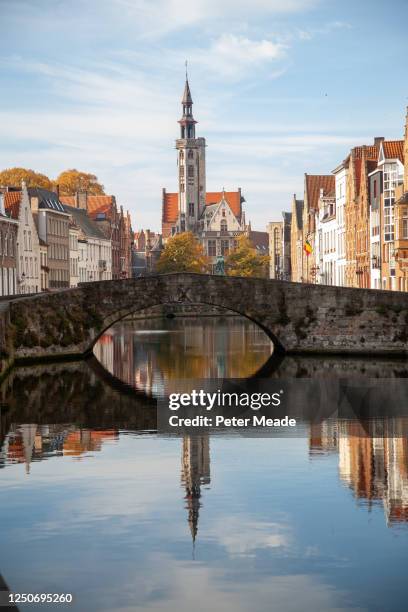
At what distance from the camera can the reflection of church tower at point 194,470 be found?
17688 millimetres

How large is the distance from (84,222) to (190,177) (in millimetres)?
72093

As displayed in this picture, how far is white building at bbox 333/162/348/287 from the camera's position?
72.2 meters

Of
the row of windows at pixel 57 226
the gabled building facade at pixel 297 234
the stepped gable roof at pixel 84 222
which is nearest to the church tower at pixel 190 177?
the gabled building facade at pixel 297 234

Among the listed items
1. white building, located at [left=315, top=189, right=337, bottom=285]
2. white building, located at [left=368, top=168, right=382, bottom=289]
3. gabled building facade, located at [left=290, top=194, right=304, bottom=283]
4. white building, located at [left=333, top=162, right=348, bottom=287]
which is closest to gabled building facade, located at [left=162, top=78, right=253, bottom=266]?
gabled building facade, located at [left=290, top=194, right=304, bottom=283]

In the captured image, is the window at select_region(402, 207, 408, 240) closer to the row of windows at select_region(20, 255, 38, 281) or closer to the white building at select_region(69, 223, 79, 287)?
the row of windows at select_region(20, 255, 38, 281)

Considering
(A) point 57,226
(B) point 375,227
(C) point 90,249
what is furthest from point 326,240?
(B) point 375,227

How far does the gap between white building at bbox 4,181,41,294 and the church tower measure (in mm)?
87488

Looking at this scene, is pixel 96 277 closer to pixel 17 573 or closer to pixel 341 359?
pixel 341 359

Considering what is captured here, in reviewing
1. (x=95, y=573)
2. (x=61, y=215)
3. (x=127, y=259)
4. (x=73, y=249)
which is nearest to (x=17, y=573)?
(x=95, y=573)

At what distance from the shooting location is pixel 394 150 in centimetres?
5819

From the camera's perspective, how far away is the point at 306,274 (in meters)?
96.3

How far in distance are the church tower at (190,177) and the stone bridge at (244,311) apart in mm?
116098

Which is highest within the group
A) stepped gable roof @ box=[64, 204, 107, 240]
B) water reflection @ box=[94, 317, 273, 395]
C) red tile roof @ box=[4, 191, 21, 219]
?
stepped gable roof @ box=[64, 204, 107, 240]

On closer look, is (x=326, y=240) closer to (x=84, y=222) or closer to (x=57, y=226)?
(x=57, y=226)
